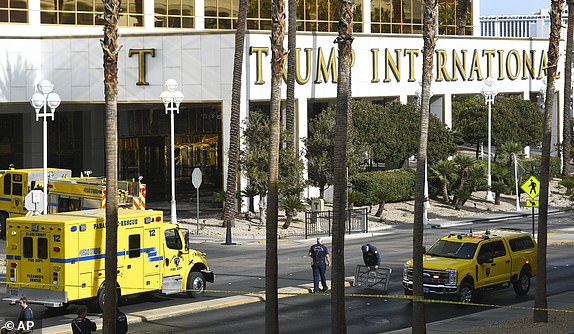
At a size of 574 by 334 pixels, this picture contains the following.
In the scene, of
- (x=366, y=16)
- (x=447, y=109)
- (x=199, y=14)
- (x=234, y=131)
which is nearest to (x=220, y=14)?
(x=199, y=14)

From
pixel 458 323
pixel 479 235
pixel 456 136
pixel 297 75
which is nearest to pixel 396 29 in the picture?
pixel 456 136

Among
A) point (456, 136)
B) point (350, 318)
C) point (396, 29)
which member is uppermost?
point (396, 29)

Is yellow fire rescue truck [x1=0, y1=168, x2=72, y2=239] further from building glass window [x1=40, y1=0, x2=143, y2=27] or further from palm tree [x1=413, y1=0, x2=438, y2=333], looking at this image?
palm tree [x1=413, y1=0, x2=438, y2=333]

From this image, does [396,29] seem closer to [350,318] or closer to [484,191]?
[484,191]

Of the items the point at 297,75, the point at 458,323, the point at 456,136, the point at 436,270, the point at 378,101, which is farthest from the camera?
the point at 378,101

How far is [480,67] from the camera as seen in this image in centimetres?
7381

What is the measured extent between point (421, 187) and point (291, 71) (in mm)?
27971

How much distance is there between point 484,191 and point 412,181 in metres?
7.01

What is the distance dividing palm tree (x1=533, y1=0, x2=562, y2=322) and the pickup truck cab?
293 centimetres

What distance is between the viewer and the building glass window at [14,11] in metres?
60.8

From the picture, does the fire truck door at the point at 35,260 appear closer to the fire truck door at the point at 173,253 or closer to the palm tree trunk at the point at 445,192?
the fire truck door at the point at 173,253

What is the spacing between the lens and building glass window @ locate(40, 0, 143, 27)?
2450 inches

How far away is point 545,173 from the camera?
31.6 meters

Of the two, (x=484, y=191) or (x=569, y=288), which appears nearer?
(x=569, y=288)
